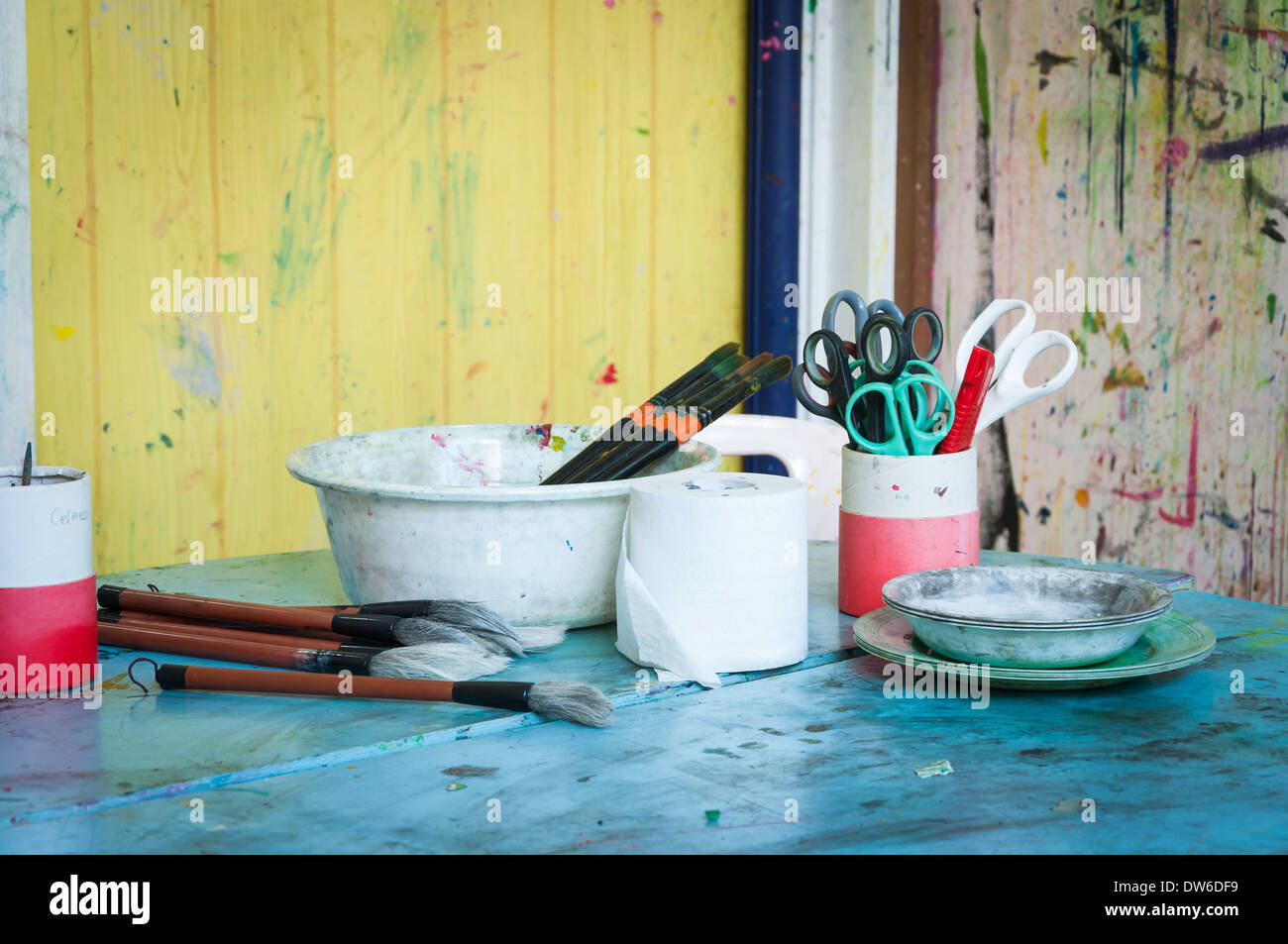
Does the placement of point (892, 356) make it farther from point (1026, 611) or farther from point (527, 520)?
point (527, 520)

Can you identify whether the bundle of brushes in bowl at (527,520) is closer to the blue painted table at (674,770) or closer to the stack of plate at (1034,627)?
the blue painted table at (674,770)

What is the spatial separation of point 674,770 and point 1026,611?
415 millimetres

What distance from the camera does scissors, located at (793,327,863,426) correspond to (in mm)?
1240

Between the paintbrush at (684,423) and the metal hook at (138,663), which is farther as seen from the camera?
the paintbrush at (684,423)

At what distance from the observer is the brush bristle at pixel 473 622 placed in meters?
1.11

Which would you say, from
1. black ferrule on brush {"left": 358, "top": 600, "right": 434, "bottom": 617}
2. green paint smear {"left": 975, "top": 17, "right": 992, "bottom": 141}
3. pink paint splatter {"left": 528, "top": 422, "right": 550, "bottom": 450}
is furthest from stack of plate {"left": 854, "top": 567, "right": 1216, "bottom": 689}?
green paint smear {"left": 975, "top": 17, "right": 992, "bottom": 141}

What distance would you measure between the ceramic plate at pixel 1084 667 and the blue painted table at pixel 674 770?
0.08ft

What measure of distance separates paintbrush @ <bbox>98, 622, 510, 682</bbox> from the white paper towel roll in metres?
0.14

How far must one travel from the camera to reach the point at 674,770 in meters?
0.86
